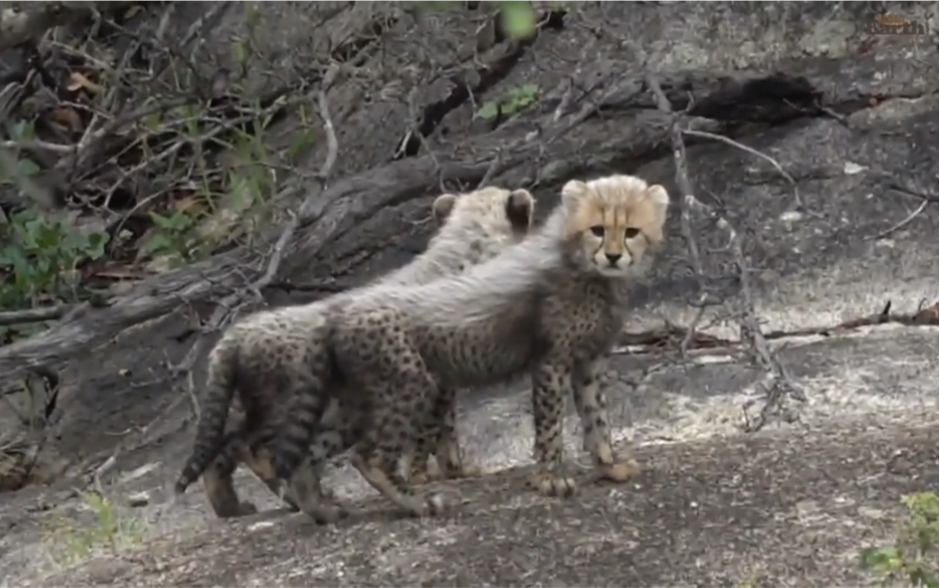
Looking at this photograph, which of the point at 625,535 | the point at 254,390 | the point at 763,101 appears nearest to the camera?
the point at 625,535

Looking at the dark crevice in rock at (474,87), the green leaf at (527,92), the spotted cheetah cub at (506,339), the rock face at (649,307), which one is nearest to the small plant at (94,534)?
the rock face at (649,307)

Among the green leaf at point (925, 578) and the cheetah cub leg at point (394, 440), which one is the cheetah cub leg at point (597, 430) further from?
the green leaf at point (925, 578)

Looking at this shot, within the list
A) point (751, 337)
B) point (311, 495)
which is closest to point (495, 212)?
point (751, 337)

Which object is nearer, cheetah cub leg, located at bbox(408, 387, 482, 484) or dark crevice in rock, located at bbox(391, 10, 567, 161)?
cheetah cub leg, located at bbox(408, 387, 482, 484)

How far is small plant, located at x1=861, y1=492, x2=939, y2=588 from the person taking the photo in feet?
12.1

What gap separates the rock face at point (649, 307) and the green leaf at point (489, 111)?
0.06m

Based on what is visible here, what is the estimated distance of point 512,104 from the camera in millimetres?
8305

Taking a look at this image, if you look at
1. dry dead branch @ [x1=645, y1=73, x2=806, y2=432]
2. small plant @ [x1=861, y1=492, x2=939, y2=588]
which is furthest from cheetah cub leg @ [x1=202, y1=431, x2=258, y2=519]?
small plant @ [x1=861, y1=492, x2=939, y2=588]

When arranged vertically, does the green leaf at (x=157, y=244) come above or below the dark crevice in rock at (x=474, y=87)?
below

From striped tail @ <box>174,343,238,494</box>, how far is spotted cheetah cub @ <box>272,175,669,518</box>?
170 mm

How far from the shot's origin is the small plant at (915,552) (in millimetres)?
3688

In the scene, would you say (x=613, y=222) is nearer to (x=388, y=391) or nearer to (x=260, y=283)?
(x=388, y=391)

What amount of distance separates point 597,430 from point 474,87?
3846 mm

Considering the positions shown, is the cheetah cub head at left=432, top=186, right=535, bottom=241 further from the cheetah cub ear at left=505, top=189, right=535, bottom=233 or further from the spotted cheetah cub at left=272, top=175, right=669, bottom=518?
the spotted cheetah cub at left=272, top=175, right=669, bottom=518
